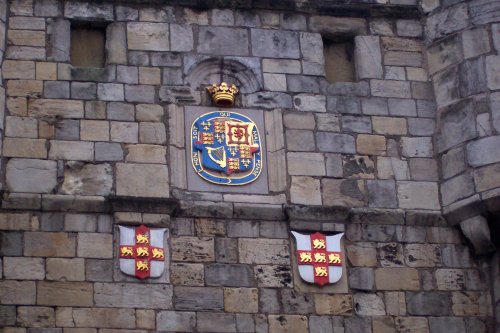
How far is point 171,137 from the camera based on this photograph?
54.2 ft

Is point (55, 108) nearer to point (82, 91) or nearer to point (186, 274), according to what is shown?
point (82, 91)

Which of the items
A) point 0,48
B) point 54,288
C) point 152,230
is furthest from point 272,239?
point 0,48

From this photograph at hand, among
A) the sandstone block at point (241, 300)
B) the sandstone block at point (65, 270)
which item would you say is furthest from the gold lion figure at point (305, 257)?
the sandstone block at point (65, 270)

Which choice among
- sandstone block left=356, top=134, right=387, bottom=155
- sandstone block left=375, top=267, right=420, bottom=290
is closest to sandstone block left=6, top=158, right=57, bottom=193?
sandstone block left=356, top=134, right=387, bottom=155

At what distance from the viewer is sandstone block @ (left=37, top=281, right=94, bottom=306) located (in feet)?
50.7

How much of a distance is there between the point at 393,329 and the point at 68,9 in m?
4.61

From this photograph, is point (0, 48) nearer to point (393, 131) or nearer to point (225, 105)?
point (225, 105)

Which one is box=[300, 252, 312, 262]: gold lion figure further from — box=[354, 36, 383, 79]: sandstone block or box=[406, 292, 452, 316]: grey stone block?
box=[354, 36, 383, 79]: sandstone block

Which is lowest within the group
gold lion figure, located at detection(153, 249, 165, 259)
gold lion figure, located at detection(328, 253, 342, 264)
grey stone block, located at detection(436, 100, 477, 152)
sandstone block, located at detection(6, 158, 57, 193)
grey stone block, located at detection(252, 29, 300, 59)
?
gold lion figure, located at detection(328, 253, 342, 264)

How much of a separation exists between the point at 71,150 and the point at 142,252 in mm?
1265

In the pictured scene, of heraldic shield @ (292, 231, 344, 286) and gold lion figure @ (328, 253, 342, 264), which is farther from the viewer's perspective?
gold lion figure @ (328, 253, 342, 264)

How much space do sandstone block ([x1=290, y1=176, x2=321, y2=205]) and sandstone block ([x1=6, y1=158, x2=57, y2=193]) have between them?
92.5 inches

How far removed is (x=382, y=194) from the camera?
16734 mm

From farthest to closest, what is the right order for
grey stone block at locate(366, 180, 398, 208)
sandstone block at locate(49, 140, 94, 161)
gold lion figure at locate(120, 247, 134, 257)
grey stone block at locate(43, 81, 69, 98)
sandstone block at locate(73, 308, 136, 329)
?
grey stone block at locate(366, 180, 398, 208), grey stone block at locate(43, 81, 69, 98), sandstone block at locate(49, 140, 94, 161), gold lion figure at locate(120, 247, 134, 257), sandstone block at locate(73, 308, 136, 329)
